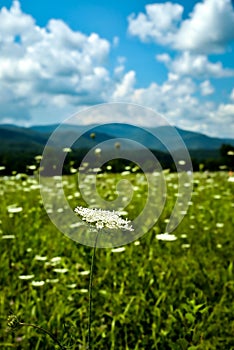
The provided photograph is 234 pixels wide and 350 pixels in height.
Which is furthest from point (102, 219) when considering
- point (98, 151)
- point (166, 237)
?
point (98, 151)

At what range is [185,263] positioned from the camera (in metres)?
3.17

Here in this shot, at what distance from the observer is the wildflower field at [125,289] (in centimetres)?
230

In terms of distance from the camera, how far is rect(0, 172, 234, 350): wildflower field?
7.55 feet

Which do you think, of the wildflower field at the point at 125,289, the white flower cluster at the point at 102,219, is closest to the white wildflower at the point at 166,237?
the wildflower field at the point at 125,289

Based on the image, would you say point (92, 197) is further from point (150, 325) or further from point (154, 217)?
point (150, 325)

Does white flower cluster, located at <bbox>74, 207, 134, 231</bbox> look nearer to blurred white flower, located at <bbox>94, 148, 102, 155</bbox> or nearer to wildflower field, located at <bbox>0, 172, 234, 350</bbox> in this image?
wildflower field, located at <bbox>0, 172, 234, 350</bbox>

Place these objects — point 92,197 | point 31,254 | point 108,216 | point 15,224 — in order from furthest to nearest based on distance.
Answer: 1. point 92,197
2. point 15,224
3. point 31,254
4. point 108,216

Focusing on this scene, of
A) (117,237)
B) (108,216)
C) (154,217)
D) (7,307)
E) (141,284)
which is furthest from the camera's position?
(154,217)

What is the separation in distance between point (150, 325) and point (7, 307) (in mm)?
851

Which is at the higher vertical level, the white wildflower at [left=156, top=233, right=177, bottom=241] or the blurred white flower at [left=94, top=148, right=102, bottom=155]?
the blurred white flower at [left=94, top=148, right=102, bottom=155]

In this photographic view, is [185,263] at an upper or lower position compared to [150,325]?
upper

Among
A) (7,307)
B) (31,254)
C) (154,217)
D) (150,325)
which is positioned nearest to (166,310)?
(150,325)

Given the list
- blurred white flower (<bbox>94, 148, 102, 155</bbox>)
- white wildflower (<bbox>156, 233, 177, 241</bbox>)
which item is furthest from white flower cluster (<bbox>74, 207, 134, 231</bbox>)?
blurred white flower (<bbox>94, 148, 102, 155</bbox>)

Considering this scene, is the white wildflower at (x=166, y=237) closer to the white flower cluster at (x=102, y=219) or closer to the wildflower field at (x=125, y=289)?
the wildflower field at (x=125, y=289)
